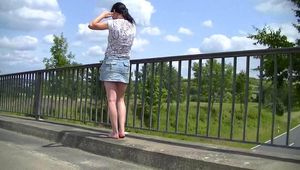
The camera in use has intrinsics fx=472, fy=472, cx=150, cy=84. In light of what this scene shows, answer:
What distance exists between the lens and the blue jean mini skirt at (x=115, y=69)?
21.1ft

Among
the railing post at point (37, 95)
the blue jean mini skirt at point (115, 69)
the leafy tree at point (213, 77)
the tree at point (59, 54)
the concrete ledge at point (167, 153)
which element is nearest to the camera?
the concrete ledge at point (167, 153)

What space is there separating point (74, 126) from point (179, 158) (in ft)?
12.2

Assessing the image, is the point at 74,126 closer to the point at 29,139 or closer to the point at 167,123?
the point at 29,139

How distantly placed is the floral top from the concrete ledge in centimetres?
120

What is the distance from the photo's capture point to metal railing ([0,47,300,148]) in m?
5.27

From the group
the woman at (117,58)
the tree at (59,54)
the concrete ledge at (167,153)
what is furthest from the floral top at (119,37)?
the tree at (59,54)

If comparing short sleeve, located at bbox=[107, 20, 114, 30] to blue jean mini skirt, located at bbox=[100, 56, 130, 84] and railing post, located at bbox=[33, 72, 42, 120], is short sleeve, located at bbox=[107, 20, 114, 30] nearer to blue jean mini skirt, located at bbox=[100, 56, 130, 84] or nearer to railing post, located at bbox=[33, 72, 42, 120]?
blue jean mini skirt, located at bbox=[100, 56, 130, 84]

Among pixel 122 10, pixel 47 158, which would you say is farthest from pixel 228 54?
pixel 47 158

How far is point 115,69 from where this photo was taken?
21.1 feet

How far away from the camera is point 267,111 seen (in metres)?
5.38

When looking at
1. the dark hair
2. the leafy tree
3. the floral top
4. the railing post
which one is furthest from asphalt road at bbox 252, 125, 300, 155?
the railing post

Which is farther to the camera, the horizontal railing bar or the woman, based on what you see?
the woman

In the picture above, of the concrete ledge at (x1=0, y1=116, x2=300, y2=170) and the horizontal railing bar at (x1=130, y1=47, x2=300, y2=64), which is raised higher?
the horizontal railing bar at (x1=130, y1=47, x2=300, y2=64)

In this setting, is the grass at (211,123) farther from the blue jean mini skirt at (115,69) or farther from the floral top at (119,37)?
the floral top at (119,37)
